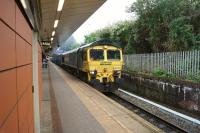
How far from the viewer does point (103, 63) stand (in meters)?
18.5

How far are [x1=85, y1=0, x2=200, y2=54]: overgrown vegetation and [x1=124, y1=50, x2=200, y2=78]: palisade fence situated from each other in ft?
4.01

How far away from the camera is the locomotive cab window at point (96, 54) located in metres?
18.6

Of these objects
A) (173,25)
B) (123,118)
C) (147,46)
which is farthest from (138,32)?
(123,118)

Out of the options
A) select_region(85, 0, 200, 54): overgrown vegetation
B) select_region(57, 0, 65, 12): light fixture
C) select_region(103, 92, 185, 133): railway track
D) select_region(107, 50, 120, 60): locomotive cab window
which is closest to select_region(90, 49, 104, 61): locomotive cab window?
select_region(107, 50, 120, 60): locomotive cab window

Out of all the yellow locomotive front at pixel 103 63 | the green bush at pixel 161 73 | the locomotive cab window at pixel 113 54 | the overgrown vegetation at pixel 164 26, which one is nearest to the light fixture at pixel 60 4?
the yellow locomotive front at pixel 103 63

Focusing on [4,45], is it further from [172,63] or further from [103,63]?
[172,63]

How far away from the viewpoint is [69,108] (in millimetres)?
10953

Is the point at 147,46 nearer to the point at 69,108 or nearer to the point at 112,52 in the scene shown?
the point at 112,52

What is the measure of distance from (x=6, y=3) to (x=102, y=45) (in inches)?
685

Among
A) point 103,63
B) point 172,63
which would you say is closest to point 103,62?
point 103,63

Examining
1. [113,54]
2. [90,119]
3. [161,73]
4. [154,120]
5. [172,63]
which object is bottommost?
[154,120]

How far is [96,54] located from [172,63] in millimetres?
4238

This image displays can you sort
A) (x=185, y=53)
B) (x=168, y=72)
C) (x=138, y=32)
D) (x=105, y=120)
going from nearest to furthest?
(x=105, y=120) → (x=185, y=53) → (x=168, y=72) → (x=138, y=32)

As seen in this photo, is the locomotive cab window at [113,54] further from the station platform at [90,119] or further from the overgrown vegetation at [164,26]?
the station platform at [90,119]
